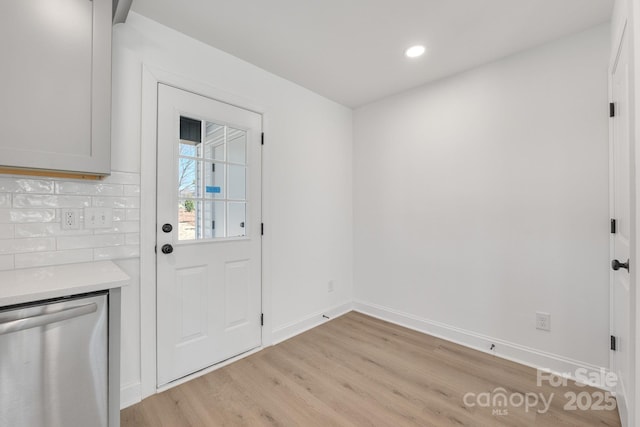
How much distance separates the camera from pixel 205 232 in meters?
2.19

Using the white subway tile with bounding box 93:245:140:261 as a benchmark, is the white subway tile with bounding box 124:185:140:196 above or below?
above

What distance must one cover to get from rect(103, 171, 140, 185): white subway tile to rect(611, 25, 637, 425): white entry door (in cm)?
262

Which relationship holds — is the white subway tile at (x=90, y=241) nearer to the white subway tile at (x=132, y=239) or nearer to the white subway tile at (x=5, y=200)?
the white subway tile at (x=132, y=239)

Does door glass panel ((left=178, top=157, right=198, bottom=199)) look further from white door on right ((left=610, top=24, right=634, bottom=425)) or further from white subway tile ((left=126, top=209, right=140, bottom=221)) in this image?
white door on right ((left=610, top=24, right=634, bottom=425))

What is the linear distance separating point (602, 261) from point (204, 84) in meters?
3.01

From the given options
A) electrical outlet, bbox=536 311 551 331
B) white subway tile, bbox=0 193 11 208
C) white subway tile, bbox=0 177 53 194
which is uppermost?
white subway tile, bbox=0 177 53 194

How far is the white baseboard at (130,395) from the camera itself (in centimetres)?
175

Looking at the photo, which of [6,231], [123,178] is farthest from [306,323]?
[6,231]

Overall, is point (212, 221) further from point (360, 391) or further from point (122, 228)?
point (360, 391)

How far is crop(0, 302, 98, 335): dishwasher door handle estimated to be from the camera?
99cm

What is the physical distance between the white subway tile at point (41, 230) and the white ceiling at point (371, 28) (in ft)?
4.55

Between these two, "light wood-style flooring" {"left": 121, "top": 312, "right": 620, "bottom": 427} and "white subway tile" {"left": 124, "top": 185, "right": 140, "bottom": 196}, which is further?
"white subway tile" {"left": 124, "top": 185, "right": 140, "bottom": 196}

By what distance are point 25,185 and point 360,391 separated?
2240 mm

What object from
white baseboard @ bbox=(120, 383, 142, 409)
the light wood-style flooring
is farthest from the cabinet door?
the light wood-style flooring
